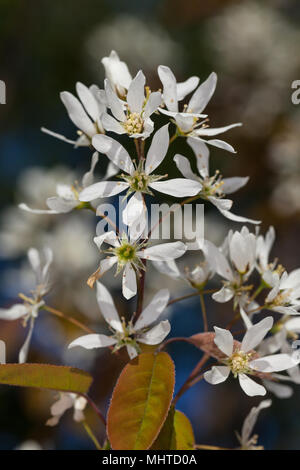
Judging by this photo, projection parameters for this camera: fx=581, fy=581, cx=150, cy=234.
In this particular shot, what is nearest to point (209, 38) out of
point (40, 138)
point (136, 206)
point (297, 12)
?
point (297, 12)

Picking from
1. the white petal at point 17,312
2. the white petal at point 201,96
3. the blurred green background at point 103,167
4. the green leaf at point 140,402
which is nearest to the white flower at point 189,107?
the white petal at point 201,96

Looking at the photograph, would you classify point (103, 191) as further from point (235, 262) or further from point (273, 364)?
point (273, 364)

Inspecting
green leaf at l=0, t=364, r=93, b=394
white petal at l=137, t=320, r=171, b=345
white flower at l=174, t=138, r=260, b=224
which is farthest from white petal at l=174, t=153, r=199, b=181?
green leaf at l=0, t=364, r=93, b=394

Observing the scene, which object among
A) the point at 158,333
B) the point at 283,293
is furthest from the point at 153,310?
the point at 283,293

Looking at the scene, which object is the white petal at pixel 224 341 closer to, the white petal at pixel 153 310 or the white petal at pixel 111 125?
the white petal at pixel 153 310

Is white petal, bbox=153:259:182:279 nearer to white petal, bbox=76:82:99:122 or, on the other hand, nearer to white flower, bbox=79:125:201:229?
white flower, bbox=79:125:201:229
